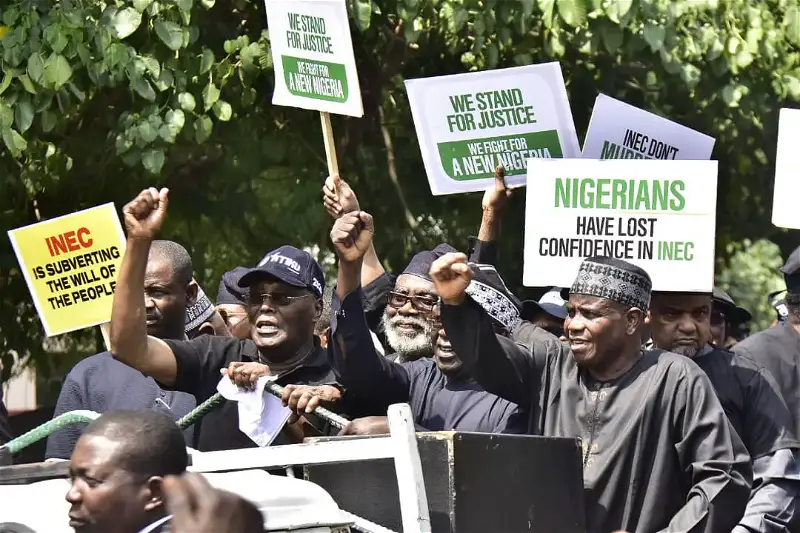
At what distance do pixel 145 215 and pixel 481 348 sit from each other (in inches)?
46.9

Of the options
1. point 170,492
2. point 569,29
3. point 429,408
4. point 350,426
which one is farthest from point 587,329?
point 569,29

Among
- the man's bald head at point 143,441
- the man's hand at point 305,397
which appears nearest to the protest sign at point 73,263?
the man's hand at point 305,397

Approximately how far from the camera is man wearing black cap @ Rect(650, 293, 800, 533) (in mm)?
5434

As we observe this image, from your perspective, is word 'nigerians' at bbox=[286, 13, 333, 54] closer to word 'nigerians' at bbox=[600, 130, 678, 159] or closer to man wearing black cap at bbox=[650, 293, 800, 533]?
word 'nigerians' at bbox=[600, 130, 678, 159]

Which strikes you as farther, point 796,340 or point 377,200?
point 377,200

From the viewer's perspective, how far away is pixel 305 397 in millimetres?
4414

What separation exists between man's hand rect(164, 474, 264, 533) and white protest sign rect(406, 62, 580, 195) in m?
4.12

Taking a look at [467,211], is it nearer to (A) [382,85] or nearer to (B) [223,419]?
(A) [382,85]

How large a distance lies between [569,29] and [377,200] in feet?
6.24

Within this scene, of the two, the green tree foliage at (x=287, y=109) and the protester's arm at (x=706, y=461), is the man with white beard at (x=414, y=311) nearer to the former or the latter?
the protester's arm at (x=706, y=461)

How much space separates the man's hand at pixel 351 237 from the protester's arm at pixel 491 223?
1.41 m

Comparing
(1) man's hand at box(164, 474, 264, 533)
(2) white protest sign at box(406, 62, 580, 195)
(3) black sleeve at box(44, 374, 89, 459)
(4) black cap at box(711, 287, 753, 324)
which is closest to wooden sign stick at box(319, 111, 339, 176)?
(2) white protest sign at box(406, 62, 580, 195)

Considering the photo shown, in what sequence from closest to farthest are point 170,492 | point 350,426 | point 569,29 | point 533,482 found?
point 170,492, point 533,482, point 350,426, point 569,29

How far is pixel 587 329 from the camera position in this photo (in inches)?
199
